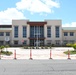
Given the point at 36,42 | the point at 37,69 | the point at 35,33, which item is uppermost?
the point at 35,33

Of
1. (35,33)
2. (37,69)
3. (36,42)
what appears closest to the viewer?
(37,69)

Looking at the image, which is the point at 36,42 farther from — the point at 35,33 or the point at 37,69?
the point at 37,69

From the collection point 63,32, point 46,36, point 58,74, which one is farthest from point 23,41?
point 58,74

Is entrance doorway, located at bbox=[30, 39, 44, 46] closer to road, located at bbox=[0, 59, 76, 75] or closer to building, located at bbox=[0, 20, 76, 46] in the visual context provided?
building, located at bbox=[0, 20, 76, 46]

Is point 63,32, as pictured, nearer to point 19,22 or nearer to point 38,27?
point 38,27

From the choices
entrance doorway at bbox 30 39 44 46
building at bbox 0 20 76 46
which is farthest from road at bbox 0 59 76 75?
building at bbox 0 20 76 46

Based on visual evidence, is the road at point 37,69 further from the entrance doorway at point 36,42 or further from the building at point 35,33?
the building at point 35,33

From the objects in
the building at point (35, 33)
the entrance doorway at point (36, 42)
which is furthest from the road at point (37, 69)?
the building at point (35, 33)

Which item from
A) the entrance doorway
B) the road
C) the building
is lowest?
the road

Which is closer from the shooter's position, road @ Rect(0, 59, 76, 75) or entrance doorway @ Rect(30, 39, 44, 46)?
road @ Rect(0, 59, 76, 75)

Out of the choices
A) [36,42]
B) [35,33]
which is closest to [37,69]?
[36,42]

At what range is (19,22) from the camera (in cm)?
8275

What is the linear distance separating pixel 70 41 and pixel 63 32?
4217mm

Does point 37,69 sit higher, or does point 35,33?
point 35,33
